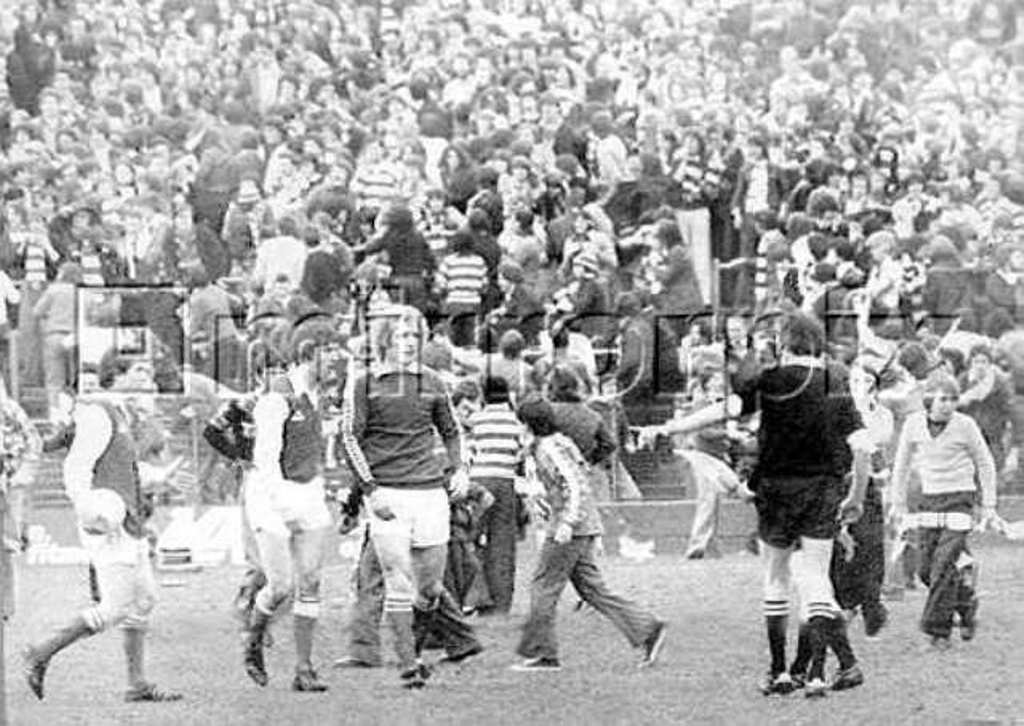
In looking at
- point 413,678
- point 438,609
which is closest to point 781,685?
point 413,678

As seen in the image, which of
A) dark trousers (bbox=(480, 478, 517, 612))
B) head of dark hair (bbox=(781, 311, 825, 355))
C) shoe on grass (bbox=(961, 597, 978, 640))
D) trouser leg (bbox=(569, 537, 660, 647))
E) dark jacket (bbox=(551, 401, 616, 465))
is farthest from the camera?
dark trousers (bbox=(480, 478, 517, 612))

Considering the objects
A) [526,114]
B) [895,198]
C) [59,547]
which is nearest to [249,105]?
[526,114]

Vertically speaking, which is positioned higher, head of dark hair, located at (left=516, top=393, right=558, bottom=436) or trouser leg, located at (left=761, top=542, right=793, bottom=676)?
head of dark hair, located at (left=516, top=393, right=558, bottom=436)

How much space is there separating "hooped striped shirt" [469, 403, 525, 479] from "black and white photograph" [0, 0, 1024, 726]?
1 centimetres

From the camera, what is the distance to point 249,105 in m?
9.22

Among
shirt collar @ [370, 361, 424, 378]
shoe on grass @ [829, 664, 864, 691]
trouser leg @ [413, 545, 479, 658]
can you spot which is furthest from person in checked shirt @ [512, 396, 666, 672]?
shoe on grass @ [829, 664, 864, 691]

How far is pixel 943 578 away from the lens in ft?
32.3

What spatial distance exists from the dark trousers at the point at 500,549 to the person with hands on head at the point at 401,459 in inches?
57.1

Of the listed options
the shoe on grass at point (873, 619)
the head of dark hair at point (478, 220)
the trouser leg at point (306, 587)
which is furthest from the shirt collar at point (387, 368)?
the shoe on grass at point (873, 619)

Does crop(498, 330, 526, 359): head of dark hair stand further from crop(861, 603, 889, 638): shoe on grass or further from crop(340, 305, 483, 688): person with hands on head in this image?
crop(861, 603, 889, 638): shoe on grass

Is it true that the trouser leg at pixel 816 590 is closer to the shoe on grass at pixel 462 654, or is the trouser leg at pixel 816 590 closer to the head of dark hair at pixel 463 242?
the shoe on grass at pixel 462 654

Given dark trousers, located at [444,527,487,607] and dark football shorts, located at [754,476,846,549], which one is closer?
dark football shorts, located at [754,476,846,549]

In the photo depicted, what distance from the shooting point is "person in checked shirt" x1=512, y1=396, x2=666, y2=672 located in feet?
30.6

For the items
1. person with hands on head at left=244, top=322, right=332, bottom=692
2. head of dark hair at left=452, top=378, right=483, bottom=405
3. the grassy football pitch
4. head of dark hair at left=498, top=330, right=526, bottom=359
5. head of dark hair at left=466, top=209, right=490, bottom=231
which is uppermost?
head of dark hair at left=466, top=209, right=490, bottom=231
